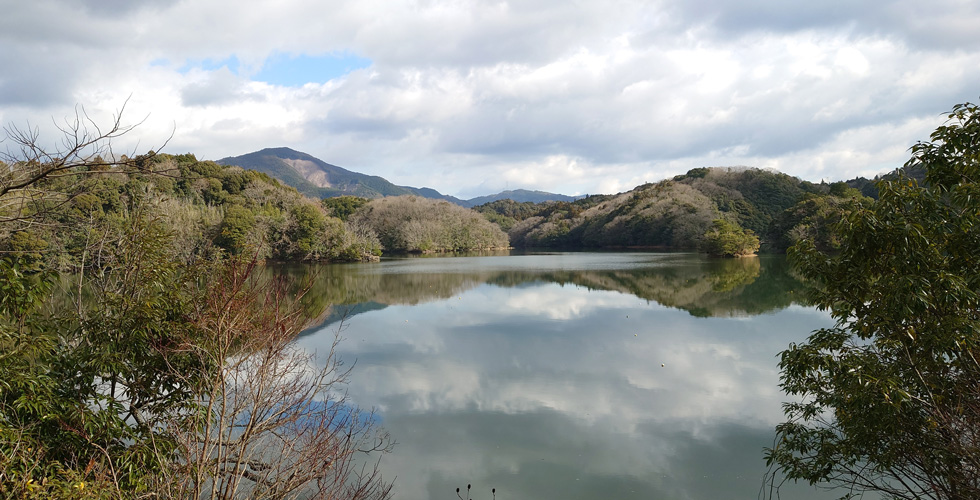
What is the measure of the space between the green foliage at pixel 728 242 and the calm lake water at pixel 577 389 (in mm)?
20140

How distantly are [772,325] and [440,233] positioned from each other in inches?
1810

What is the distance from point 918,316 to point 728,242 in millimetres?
37902

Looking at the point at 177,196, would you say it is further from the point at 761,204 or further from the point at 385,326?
the point at 761,204

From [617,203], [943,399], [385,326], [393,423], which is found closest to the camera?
[943,399]

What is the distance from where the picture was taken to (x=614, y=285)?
23.5 metres

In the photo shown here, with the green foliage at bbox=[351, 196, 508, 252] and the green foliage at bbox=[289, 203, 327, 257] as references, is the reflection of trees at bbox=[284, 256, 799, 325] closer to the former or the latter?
the green foliage at bbox=[289, 203, 327, 257]

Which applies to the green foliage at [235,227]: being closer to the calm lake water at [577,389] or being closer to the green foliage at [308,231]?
the green foliage at [308,231]

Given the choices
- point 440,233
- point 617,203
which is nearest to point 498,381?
point 440,233

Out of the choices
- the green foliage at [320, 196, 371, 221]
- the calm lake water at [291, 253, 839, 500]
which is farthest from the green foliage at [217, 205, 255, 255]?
the green foliage at [320, 196, 371, 221]

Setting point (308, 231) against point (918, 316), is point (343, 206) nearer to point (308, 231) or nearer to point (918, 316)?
point (308, 231)

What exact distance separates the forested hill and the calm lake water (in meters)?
25.7

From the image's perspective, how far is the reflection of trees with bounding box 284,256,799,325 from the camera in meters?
17.7

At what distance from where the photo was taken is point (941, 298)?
11.4 ft

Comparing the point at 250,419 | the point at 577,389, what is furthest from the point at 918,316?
the point at 577,389
